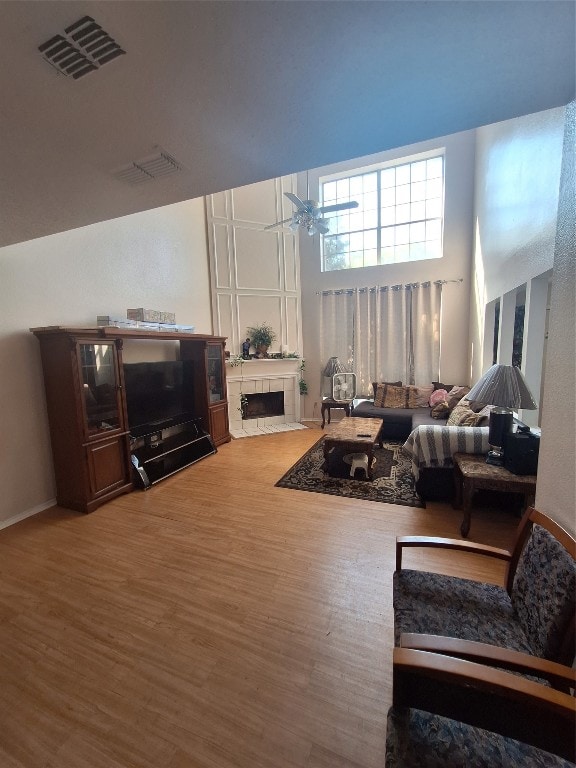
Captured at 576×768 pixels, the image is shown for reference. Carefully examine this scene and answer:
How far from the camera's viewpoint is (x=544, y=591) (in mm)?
1098

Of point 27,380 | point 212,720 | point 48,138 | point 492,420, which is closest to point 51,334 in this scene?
point 27,380

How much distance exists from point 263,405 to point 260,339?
1256 millimetres

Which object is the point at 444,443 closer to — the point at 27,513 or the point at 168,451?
the point at 168,451

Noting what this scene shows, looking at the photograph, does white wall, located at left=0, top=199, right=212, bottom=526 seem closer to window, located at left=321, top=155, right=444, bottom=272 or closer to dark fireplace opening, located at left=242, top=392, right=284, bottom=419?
dark fireplace opening, located at left=242, top=392, right=284, bottom=419

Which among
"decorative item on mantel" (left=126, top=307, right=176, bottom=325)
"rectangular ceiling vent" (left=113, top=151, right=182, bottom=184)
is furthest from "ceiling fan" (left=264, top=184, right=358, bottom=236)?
"rectangular ceiling vent" (left=113, top=151, right=182, bottom=184)

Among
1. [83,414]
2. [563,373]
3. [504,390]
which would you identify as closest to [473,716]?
[563,373]

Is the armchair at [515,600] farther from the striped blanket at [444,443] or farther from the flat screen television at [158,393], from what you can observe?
the flat screen television at [158,393]

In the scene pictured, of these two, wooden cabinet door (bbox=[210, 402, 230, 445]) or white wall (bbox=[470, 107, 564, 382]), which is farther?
wooden cabinet door (bbox=[210, 402, 230, 445])

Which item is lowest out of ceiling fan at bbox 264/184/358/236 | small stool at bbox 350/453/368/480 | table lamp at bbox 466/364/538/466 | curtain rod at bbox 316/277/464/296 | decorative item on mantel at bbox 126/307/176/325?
small stool at bbox 350/453/368/480

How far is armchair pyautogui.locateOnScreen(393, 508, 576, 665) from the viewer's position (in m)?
1.01

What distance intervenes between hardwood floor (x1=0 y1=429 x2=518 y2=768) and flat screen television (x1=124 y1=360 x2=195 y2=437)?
1184 mm

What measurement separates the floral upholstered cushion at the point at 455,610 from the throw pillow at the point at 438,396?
12.3 ft

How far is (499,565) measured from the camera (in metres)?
2.11

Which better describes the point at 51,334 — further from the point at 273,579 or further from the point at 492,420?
the point at 492,420
